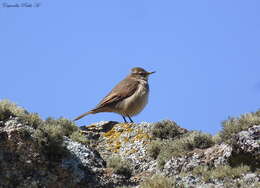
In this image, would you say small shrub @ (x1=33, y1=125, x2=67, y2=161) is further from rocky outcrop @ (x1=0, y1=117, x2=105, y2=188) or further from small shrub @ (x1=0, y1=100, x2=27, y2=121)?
small shrub @ (x1=0, y1=100, x2=27, y2=121)

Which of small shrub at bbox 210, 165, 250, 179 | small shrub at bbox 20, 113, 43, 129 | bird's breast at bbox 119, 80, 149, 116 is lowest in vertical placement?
small shrub at bbox 210, 165, 250, 179

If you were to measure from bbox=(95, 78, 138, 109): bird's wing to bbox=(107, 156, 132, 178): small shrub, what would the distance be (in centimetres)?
442

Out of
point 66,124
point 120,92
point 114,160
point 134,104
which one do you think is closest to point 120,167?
point 114,160

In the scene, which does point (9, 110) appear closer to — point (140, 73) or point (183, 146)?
point (183, 146)

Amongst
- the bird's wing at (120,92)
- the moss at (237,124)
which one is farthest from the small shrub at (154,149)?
the bird's wing at (120,92)

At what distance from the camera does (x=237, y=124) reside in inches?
319

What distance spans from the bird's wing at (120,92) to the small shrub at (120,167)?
4419mm

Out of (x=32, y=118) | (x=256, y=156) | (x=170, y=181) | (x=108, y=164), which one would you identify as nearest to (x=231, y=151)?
(x=256, y=156)

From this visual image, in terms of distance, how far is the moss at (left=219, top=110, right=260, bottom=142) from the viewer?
7.92 m

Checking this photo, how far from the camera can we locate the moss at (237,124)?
7922 millimetres

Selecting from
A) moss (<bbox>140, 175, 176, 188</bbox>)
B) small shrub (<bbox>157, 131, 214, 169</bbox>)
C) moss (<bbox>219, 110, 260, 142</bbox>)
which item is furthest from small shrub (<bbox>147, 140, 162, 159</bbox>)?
moss (<bbox>140, 175, 176, 188</bbox>)

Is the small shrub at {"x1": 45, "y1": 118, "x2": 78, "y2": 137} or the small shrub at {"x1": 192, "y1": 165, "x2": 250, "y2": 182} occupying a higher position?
the small shrub at {"x1": 45, "y1": 118, "x2": 78, "y2": 137}

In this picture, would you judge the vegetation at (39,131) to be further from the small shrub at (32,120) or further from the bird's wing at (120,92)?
the bird's wing at (120,92)

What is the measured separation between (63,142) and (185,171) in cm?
186
